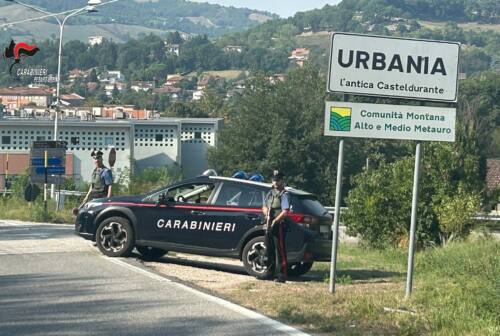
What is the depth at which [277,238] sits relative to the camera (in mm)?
14539

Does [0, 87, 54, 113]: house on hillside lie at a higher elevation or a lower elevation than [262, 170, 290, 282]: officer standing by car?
higher

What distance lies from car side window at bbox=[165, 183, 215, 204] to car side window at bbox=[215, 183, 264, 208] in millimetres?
248

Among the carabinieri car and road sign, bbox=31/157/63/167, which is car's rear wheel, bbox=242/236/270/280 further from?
road sign, bbox=31/157/63/167

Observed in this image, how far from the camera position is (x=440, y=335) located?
33.4ft

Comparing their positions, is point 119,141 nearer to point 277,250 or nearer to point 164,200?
point 164,200

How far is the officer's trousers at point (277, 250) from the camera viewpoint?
1443 cm

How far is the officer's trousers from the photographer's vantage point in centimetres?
1443

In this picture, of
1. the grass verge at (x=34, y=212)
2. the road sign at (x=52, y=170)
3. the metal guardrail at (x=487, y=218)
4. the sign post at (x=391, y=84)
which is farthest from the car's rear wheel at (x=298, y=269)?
the road sign at (x=52, y=170)

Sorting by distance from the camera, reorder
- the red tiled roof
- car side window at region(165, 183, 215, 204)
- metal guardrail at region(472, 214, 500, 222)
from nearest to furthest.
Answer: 1. car side window at region(165, 183, 215, 204)
2. metal guardrail at region(472, 214, 500, 222)
3. the red tiled roof

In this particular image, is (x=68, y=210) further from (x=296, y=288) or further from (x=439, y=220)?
(x=296, y=288)

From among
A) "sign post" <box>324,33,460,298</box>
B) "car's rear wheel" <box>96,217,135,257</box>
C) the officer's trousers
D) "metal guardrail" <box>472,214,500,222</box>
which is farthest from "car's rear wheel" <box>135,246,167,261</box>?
"metal guardrail" <box>472,214,500,222</box>

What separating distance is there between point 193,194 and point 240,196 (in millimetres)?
866

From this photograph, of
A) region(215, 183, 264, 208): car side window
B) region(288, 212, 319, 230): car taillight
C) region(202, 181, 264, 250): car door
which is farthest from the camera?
region(215, 183, 264, 208): car side window

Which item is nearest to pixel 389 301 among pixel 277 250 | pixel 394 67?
pixel 277 250
